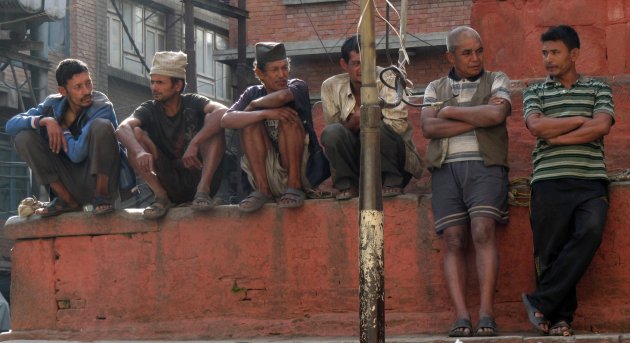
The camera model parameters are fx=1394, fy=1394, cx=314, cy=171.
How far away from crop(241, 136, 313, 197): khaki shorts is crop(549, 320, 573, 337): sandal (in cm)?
208

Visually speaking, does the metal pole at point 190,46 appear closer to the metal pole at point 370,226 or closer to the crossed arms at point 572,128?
the crossed arms at point 572,128

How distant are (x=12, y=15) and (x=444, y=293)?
13.6 m

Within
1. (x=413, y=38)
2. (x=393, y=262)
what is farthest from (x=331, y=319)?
(x=413, y=38)

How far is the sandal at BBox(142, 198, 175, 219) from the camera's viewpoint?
31.4 ft

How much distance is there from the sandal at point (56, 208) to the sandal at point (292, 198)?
168 centimetres

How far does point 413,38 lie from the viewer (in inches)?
810

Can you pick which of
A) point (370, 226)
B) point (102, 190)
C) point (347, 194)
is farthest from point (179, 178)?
point (370, 226)

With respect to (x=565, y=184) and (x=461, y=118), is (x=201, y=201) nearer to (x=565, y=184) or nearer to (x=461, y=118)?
(x=461, y=118)

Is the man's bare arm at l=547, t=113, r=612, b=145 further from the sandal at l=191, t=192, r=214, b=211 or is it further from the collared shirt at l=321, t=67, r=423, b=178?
the sandal at l=191, t=192, r=214, b=211

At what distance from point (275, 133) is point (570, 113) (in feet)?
6.75

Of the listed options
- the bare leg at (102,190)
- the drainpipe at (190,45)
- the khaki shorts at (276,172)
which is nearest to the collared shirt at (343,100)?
the khaki shorts at (276,172)

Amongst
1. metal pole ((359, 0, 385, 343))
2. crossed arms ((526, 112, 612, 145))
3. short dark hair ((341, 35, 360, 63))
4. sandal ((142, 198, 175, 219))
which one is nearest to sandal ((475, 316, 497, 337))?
crossed arms ((526, 112, 612, 145))

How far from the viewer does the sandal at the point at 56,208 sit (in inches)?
389

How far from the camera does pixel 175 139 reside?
31.7 feet
